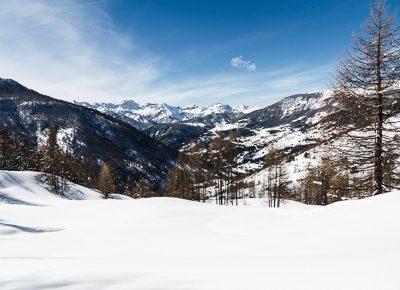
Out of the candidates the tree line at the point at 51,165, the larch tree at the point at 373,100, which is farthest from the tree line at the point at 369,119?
the tree line at the point at 51,165

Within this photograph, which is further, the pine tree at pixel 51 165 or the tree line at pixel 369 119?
the pine tree at pixel 51 165

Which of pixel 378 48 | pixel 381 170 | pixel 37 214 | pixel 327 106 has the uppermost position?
pixel 378 48

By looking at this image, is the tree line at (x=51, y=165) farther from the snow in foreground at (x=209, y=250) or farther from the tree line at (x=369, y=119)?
the tree line at (x=369, y=119)

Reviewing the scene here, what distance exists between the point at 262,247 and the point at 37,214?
54.7 ft

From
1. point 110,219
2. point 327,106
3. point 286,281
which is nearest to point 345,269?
point 286,281

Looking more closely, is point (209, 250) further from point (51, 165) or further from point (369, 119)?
point (51, 165)

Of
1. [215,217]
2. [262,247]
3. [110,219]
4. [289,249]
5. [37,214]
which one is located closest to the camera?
[289,249]

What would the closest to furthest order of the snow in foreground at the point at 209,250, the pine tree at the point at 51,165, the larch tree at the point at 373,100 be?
the snow in foreground at the point at 209,250 → the larch tree at the point at 373,100 → the pine tree at the point at 51,165

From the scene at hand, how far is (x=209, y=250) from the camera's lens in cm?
891

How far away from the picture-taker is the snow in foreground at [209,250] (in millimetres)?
4859

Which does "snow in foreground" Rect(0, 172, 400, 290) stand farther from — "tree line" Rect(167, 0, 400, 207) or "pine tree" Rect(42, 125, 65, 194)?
"pine tree" Rect(42, 125, 65, 194)

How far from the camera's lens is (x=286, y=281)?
472 centimetres

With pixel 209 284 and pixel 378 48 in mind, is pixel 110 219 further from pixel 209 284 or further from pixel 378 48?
pixel 378 48

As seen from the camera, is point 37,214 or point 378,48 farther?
point 37,214
